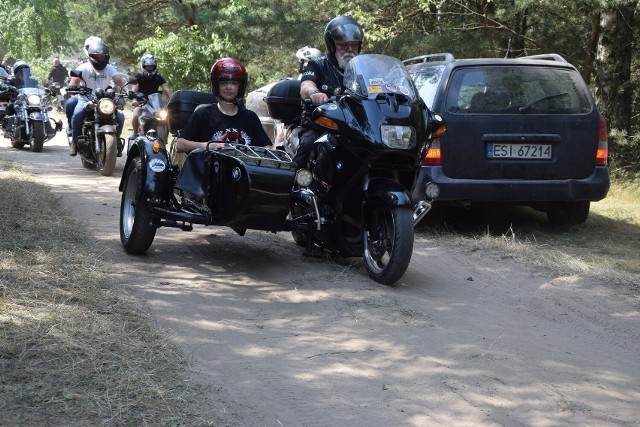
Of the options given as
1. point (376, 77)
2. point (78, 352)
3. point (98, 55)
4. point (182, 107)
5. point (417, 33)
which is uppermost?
point (417, 33)

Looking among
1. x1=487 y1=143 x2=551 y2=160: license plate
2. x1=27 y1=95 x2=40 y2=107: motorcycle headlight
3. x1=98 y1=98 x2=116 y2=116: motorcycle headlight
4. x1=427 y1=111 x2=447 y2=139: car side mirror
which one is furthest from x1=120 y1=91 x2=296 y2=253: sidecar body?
x1=27 y1=95 x2=40 y2=107: motorcycle headlight

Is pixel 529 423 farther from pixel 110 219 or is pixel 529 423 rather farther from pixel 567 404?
pixel 110 219

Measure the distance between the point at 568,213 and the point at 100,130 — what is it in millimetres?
6599

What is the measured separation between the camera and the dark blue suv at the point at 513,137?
360 inches

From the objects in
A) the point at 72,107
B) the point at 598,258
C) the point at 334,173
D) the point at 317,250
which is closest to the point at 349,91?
the point at 334,173

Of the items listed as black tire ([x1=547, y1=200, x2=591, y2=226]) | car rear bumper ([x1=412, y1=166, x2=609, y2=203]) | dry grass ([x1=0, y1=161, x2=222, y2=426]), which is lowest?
black tire ([x1=547, y1=200, x2=591, y2=226])

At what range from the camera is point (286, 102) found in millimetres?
7969

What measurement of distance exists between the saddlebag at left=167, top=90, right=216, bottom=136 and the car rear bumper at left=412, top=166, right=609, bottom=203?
2152 mm

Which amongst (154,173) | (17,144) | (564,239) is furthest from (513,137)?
(17,144)

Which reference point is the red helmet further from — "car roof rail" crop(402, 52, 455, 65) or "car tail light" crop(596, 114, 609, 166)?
"car tail light" crop(596, 114, 609, 166)

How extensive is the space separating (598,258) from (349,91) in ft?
9.99

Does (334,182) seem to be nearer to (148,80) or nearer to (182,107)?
(182,107)

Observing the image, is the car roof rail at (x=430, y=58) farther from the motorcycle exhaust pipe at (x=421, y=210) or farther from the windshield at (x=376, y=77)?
the motorcycle exhaust pipe at (x=421, y=210)

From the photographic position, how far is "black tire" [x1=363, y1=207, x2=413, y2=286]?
6648mm
